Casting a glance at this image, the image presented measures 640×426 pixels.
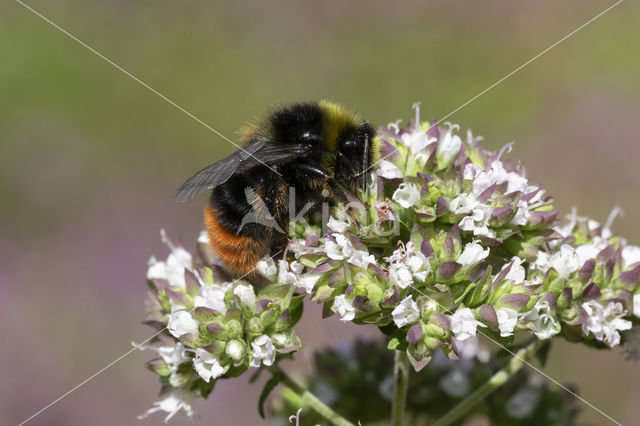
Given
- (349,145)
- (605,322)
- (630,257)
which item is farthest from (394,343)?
(630,257)

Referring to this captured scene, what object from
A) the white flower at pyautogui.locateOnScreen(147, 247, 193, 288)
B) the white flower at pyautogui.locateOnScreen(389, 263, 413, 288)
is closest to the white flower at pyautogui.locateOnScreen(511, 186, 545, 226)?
the white flower at pyautogui.locateOnScreen(389, 263, 413, 288)

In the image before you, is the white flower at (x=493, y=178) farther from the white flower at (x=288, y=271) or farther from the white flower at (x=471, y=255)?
the white flower at (x=288, y=271)

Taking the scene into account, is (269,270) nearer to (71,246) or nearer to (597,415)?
(597,415)

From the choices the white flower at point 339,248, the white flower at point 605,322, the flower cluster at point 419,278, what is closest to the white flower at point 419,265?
the flower cluster at point 419,278

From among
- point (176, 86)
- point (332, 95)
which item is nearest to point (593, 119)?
point (332, 95)

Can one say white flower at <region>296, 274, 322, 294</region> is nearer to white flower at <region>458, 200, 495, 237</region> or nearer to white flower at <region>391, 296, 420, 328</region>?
white flower at <region>391, 296, 420, 328</region>

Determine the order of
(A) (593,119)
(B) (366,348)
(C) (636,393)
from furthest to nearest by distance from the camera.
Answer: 1. (A) (593,119)
2. (C) (636,393)
3. (B) (366,348)
